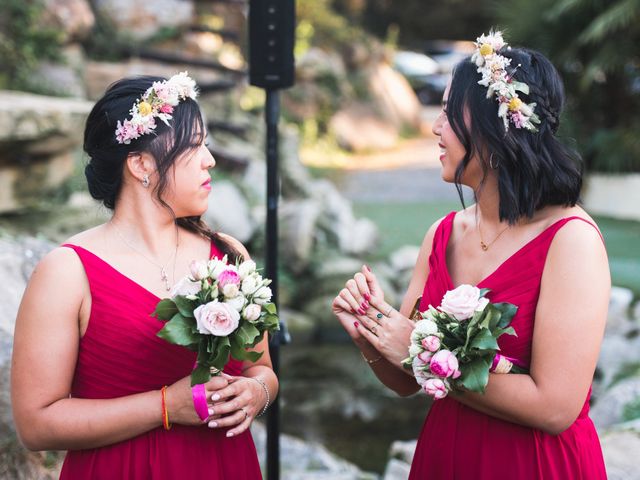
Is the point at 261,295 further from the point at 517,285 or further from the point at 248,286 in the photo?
the point at 517,285

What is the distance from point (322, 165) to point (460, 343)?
15.5 meters

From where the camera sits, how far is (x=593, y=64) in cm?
1156

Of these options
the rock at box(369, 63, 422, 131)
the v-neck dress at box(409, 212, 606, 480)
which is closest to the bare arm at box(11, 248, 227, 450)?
the v-neck dress at box(409, 212, 606, 480)

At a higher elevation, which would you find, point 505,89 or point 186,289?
point 505,89

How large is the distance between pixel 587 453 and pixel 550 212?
81 centimetres

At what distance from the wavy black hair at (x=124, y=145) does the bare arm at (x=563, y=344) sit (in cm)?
124

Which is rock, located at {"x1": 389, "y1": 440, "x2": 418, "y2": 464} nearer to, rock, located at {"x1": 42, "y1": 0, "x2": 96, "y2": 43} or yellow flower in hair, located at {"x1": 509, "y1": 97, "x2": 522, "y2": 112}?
yellow flower in hair, located at {"x1": 509, "y1": 97, "x2": 522, "y2": 112}

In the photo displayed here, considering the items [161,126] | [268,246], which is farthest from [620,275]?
[161,126]

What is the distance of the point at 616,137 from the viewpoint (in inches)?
482

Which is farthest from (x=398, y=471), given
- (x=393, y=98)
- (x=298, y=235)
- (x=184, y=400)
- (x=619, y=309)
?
(x=393, y=98)

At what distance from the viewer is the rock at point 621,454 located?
12.0 feet

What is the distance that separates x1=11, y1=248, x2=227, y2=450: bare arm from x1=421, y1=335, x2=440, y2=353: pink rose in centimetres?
65

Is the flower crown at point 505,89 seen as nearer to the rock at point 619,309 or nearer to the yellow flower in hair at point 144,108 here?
the yellow flower in hair at point 144,108

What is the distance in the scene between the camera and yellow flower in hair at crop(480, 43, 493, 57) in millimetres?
2557
